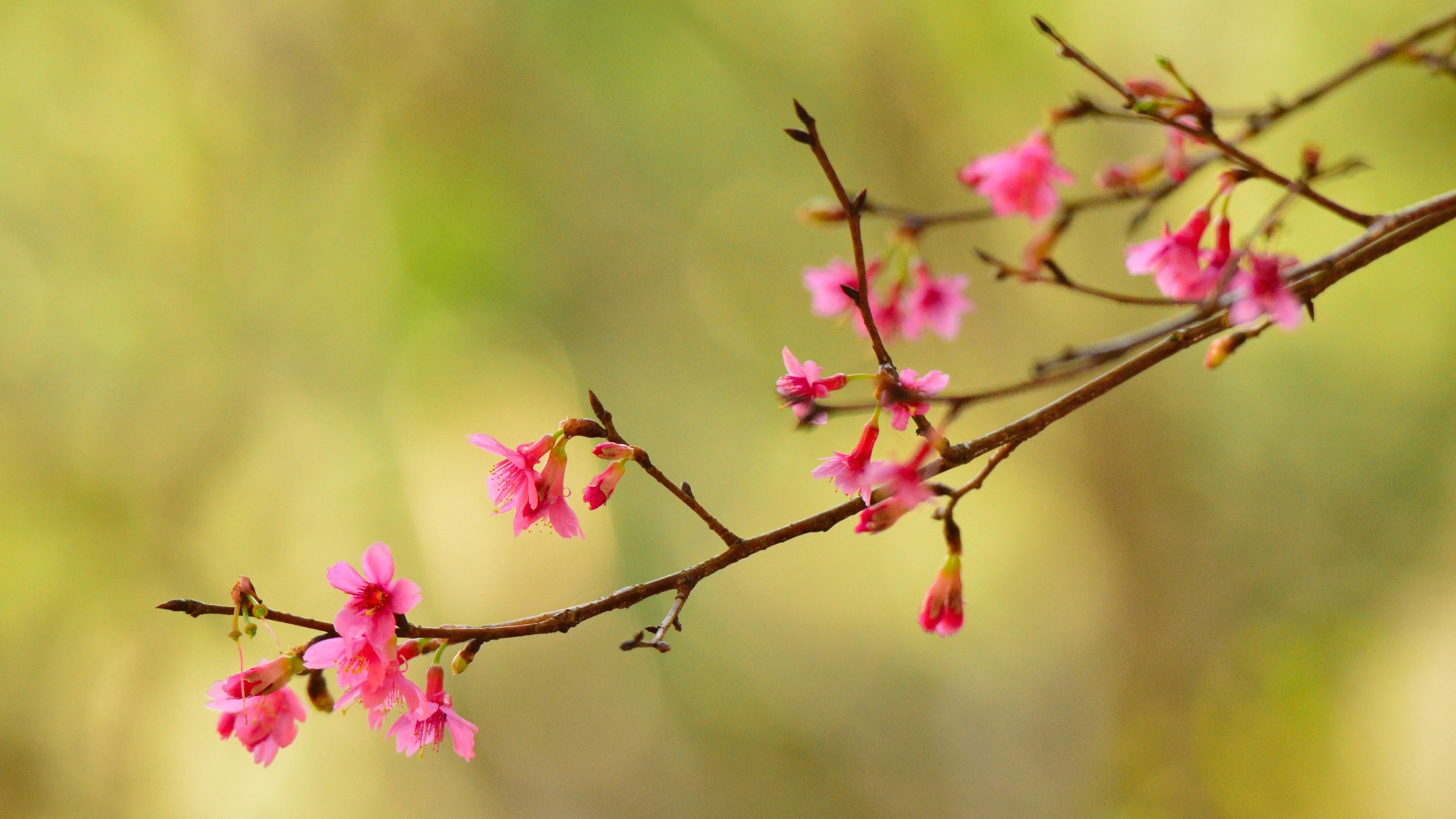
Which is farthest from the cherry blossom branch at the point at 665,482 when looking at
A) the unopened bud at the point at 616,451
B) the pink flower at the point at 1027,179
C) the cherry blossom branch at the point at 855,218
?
the pink flower at the point at 1027,179

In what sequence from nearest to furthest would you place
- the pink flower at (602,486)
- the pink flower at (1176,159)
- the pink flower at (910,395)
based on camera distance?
the pink flower at (910,395), the pink flower at (602,486), the pink flower at (1176,159)

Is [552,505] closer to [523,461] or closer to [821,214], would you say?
[523,461]

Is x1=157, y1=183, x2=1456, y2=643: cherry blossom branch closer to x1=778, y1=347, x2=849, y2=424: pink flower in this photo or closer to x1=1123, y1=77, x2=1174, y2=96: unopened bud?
x1=778, y1=347, x2=849, y2=424: pink flower

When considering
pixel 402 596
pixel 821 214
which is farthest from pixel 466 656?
pixel 821 214

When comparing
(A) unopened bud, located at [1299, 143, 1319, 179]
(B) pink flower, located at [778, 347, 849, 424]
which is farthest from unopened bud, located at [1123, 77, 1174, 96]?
(B) pink flower, located at [778, 347, 849, 424]

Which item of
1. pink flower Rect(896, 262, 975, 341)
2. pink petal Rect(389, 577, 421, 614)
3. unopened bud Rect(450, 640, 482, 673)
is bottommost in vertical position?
unopened bud Rect(450, 640, 482, 673)

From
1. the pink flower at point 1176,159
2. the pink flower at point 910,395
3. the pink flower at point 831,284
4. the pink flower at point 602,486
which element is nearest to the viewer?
the pink flower at point 910,395

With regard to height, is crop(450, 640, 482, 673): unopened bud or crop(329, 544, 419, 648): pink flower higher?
crop(329, 544, 419, 648): pink flower

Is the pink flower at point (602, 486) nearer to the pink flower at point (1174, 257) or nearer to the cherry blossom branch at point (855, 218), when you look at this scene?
the cherry blossom branch at point (855, 218)
